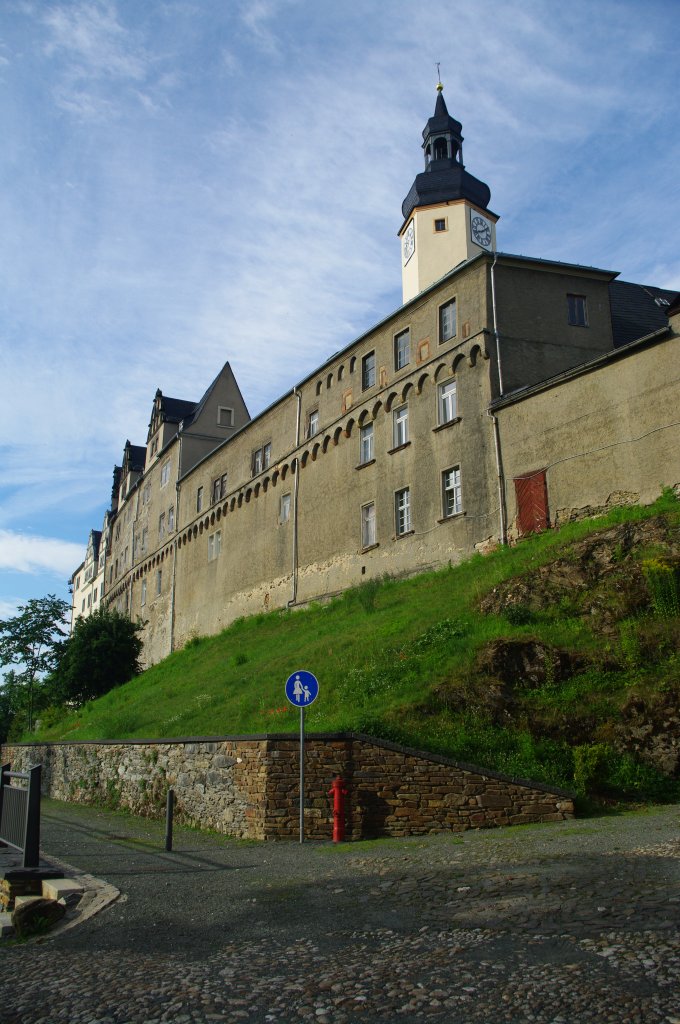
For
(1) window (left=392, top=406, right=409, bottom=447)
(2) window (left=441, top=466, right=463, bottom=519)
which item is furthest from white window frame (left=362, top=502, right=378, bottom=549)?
(2) window (left=441, top=466, right=463, bottom=519)

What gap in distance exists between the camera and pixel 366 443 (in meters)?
32.2

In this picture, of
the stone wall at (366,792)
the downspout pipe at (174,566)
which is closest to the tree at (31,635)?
the downspout pipe at (174,566)

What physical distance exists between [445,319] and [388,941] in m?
24.0

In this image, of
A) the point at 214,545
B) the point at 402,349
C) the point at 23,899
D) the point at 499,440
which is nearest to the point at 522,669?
the point at 23,899

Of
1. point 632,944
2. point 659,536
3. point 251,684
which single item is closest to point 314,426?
point 251,684

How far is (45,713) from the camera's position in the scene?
45812 mm

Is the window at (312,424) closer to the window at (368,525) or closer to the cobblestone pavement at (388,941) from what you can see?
the window at (368,525)

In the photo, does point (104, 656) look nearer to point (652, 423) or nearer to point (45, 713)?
point (45, 713)

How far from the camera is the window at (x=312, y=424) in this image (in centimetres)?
3600

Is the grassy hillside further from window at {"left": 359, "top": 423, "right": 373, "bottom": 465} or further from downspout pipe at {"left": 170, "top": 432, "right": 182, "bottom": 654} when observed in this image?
downspout pipe at {"left": 170, "top": 432, "right": 182, "bottom": 654}

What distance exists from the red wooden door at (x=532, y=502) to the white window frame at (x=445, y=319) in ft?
20.8

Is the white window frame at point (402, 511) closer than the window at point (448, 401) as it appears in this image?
No

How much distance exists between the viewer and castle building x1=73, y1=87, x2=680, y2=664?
73.7 feet

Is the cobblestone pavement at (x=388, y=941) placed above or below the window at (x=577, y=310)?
below
